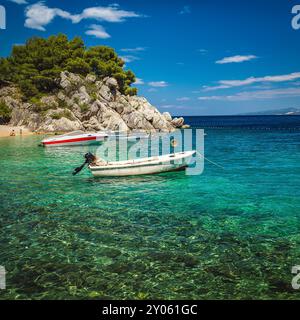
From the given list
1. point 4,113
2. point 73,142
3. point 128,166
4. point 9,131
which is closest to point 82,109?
point 4,113

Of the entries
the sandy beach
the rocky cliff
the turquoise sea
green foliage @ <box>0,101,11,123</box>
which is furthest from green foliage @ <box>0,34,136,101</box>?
the turquoise sea

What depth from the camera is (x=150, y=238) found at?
1173 centimetres

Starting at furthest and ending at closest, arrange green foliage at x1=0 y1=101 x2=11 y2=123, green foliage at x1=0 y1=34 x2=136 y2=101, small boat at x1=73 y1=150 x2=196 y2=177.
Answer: green foliage at x1=0 y1=34 x2=136 y2=101
green foliage at x1=0 y1=101 x2=11 y2=123
small boat at x1=73 y1=150 x2=196 y2=177

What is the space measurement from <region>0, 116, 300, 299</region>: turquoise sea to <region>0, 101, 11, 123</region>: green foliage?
187ft

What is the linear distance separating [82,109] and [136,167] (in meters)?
59.3

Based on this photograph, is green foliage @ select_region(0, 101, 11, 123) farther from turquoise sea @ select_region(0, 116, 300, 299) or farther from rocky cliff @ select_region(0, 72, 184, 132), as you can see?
turquoise sea @ select_region(0, 116, 300, 299)

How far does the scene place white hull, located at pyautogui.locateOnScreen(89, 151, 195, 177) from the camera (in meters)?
22.7

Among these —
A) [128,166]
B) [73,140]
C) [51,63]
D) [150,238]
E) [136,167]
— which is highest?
[51,63]

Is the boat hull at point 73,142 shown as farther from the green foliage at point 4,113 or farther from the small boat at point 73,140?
the green foliage at point 4,113

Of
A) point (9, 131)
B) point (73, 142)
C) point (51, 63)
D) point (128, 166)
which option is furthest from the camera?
point (51, 63)

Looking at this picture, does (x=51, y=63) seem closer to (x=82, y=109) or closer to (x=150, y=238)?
(x=82, y=109)

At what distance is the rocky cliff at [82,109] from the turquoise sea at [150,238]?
5323cm
